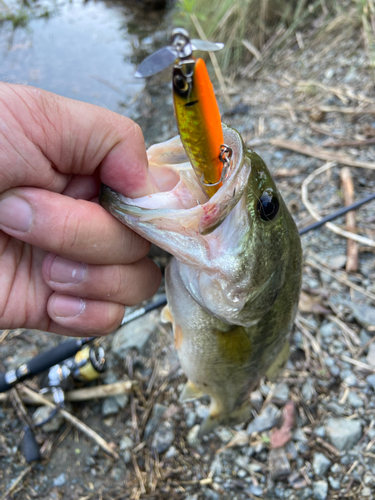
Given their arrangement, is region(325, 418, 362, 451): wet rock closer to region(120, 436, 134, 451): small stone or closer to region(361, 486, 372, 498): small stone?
region(361, 486, 372, 498): small stone

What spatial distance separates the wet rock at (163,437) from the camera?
2455mm

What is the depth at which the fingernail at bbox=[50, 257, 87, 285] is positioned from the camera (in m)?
1.52

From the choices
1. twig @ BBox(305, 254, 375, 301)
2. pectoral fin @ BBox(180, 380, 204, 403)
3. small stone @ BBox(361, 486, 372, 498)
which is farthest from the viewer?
twig @ BBox(305, 254, 375, 301)

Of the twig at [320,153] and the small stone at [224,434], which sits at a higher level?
the twig at [320,153]

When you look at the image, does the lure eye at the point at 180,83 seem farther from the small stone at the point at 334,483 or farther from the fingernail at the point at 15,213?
the small stone at the point at 334,483

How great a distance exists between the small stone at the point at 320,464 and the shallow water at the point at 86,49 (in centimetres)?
621

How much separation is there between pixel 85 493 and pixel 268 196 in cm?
232

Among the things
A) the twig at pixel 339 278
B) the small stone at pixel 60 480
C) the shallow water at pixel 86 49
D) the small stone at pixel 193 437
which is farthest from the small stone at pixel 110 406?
the shallow water at pixel 86 49

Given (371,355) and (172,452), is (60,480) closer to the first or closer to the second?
(172,452)

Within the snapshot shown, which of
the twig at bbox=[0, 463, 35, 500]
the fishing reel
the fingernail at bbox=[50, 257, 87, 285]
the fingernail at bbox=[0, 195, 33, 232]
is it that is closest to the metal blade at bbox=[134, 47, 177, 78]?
the fingernail at bbox=[0, 195, 33, 232]

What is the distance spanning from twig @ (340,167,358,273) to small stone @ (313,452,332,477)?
1.47 meters

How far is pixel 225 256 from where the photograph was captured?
1.38 m

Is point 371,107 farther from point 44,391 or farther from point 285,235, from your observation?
point 44,391

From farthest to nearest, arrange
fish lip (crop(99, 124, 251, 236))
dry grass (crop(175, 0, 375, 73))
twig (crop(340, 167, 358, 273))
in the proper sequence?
dry grass (crop(175, 0, 375, 73)) → twig (crop(340, 167, 358, 273)) → fish lip (crop(99, 124, 251, 236))
